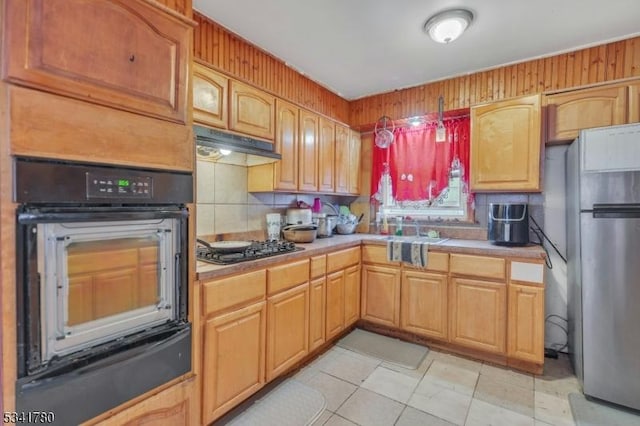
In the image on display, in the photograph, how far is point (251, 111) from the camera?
2232mm

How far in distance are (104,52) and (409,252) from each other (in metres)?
2.41

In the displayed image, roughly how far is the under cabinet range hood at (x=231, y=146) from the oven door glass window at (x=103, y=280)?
648 millimetres

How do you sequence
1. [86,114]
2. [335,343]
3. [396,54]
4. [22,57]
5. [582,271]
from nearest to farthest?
[22,57] < [86,114] < [582,271] < [396,54] < [335,343]

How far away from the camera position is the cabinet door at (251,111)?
210 cm

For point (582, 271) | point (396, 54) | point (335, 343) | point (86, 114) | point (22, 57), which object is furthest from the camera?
point (335, 343)

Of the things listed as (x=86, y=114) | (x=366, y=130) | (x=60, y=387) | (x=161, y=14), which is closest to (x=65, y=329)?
(x=60, y=387)

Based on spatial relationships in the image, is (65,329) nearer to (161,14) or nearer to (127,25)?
(127,25)

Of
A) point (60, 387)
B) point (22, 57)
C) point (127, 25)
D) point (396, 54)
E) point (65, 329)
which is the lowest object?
point (60, 387)

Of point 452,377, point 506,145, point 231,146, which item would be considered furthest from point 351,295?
point 506,145

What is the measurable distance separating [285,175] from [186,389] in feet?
5.39

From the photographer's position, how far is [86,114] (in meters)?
1.05

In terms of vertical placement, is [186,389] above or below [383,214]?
below

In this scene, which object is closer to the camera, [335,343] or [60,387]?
[60,387]

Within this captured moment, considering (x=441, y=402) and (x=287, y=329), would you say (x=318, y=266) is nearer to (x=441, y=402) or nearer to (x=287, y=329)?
(x=287, y=329)
